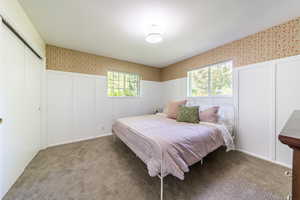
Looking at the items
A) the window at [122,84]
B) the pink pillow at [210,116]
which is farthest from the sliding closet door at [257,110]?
the window at [122,84]

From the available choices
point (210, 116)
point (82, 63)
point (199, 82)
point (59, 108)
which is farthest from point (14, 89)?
point (199, 82)

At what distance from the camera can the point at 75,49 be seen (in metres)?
2.94

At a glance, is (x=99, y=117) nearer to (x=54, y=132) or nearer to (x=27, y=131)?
(x=54, y=132)

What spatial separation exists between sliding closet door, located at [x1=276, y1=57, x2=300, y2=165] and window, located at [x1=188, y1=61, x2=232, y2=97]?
78cm

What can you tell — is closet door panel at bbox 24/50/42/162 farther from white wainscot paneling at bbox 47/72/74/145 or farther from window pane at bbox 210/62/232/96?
window pane at bbox 210/62/232/96

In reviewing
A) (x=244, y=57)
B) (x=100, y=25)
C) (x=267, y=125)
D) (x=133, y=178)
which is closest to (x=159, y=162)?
(x=133, y=178)

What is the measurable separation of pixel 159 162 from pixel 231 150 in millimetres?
2016

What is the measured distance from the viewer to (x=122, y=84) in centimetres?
384

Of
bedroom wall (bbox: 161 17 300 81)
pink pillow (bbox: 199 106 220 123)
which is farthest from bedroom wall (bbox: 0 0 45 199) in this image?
bedroom wall (bbox: 161 17 300 81)

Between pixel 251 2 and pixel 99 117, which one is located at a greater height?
pixel 251 2

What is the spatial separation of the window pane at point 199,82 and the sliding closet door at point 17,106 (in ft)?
12.1

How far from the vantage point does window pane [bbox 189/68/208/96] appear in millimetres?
3141

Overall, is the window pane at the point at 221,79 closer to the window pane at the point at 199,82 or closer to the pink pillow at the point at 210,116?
the window pane at the point at 199,82

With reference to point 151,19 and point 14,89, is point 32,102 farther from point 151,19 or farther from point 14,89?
point 151,19
